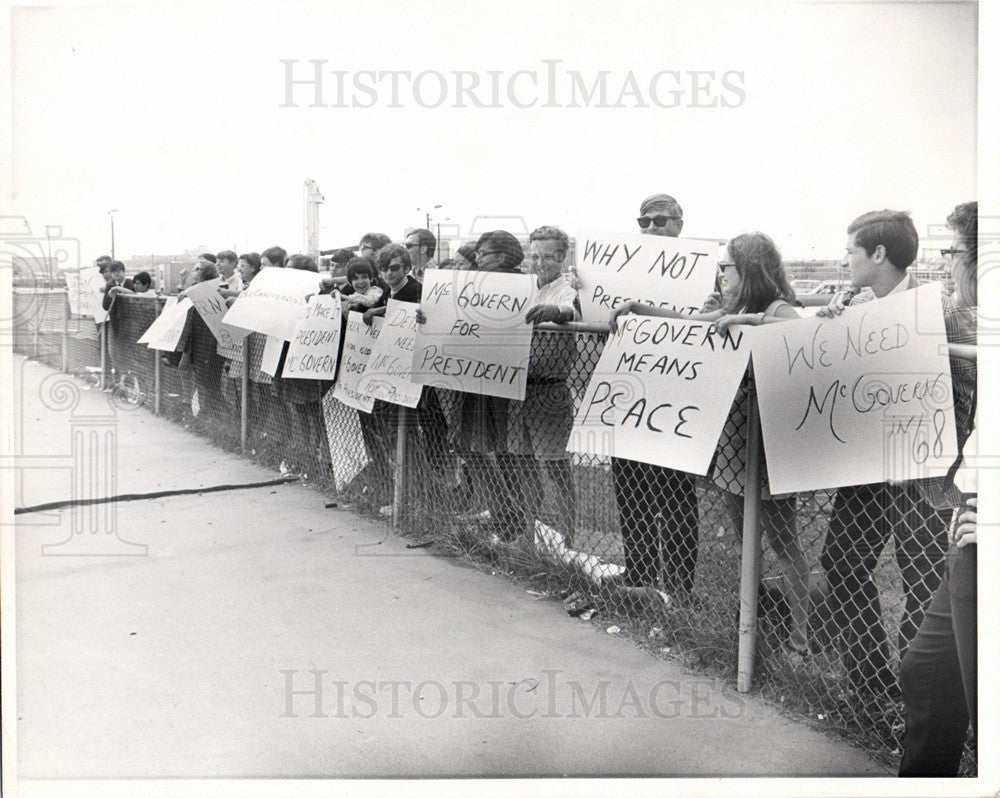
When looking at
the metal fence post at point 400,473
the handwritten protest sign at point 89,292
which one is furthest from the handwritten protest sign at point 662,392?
the handwritten protest sign at point 89,292

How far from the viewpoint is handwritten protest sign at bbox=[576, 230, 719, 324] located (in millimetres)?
3738

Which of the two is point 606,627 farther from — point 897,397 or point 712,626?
point 897,397

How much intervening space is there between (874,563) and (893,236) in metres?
1.17

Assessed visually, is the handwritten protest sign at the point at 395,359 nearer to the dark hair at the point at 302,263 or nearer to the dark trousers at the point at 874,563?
the dark hair at the point at 302,263

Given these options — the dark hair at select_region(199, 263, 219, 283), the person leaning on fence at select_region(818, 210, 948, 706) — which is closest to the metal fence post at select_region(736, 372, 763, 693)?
the person leaning on fence at select_region(818, 210, 948, 706)

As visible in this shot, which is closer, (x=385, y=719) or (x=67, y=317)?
(x=385, y=719)

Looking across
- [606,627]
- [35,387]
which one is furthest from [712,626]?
[35,387]

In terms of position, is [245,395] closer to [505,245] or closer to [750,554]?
[505,245]

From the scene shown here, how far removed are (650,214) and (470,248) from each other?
6.04 ft

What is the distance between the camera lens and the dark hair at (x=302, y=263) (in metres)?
6.80

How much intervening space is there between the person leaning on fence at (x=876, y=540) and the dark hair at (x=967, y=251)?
0.17 m

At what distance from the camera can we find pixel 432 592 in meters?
4.21

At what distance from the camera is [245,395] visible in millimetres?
7219

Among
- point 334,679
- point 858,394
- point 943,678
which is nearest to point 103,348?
point 334,679
